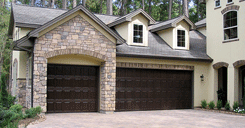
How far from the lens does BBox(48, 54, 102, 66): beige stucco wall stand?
1329cm

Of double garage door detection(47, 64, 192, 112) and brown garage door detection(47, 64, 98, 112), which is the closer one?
brown garage door detection(47, 64, 98, 112)

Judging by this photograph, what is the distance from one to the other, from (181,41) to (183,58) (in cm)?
162

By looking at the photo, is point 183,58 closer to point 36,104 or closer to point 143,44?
point 143,44

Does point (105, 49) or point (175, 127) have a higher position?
point (105, 49)

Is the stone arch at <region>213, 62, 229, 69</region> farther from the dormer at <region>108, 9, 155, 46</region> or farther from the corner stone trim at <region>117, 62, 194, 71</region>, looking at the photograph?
the dormer at <region>108, 9, 155, 46</region>

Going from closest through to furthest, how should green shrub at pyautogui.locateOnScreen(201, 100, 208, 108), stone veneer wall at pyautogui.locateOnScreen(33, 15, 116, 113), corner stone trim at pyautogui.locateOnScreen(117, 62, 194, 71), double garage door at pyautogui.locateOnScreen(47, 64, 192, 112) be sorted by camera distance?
stone veneer wall at pyautogui.locateOnScreen(33, 15, 116, 113), double garage door at pyautogui.locateOnScreen(47, 64, 192, 112), corner stone trim at pyautogui.locateOnScreen(117, 62, 194, 71), green shrub at pyautogui.locateOnScreen(201, 100, 208, 108)

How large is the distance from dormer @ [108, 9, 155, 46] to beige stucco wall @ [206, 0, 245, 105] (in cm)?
377

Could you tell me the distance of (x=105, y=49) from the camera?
44.7ft

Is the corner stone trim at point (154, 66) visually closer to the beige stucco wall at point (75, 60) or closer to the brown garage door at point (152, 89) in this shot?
the brown garage door at point (152, 89)

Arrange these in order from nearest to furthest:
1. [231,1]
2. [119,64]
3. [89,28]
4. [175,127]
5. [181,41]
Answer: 1. [175,127]
2. [89,28]
3. [119,64]
4. [231,1]
5. [181,41]

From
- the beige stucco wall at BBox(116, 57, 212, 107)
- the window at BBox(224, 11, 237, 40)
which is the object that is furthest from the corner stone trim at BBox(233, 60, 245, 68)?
the beige stucco wall at BBox(116, 57, 212, 107)

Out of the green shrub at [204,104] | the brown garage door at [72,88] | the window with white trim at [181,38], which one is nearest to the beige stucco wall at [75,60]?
the brown garage door at [72,88]

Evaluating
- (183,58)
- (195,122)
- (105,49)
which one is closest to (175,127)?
(195,122)

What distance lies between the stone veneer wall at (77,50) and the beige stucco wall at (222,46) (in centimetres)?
649
